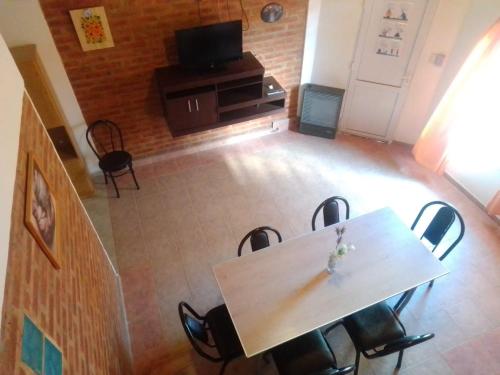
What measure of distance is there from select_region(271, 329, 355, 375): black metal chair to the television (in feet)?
9.26

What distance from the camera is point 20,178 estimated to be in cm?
144

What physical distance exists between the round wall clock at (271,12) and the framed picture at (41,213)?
118 inches

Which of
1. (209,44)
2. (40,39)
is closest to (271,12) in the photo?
(209,44)

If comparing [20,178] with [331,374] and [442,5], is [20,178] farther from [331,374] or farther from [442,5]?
[442,5]

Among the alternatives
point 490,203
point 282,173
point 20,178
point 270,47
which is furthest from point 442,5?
point 20,178

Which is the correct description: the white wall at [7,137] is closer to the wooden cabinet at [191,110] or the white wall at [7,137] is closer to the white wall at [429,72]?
the wooden cabinet at [191,110]

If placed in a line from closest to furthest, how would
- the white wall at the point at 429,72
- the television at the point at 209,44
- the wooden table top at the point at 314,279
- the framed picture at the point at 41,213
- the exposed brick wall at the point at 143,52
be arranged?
the framed picture at the point at 41,213 < the wooden table top at the point at 314,279 < the exposed brick wall at the point at 143,52 < the television at the point at 209,44 < the white wall at the point at 429,72

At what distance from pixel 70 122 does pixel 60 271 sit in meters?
2.57

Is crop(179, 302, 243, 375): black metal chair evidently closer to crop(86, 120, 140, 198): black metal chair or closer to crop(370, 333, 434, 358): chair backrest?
crop(370, 333, 434, 358): chair backrest

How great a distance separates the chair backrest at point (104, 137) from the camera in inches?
152

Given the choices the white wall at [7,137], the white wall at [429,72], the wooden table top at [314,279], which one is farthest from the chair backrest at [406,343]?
the white wall at [429,72]

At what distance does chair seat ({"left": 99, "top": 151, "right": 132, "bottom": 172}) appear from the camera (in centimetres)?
375

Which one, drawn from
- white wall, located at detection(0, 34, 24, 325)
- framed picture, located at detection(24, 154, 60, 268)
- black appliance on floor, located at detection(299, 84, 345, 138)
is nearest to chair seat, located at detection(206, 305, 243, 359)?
framed picture, located at detection(24, 154, 60, 268)

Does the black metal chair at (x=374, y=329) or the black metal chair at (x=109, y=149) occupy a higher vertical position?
the black metal chair at (x=109, y=149)
